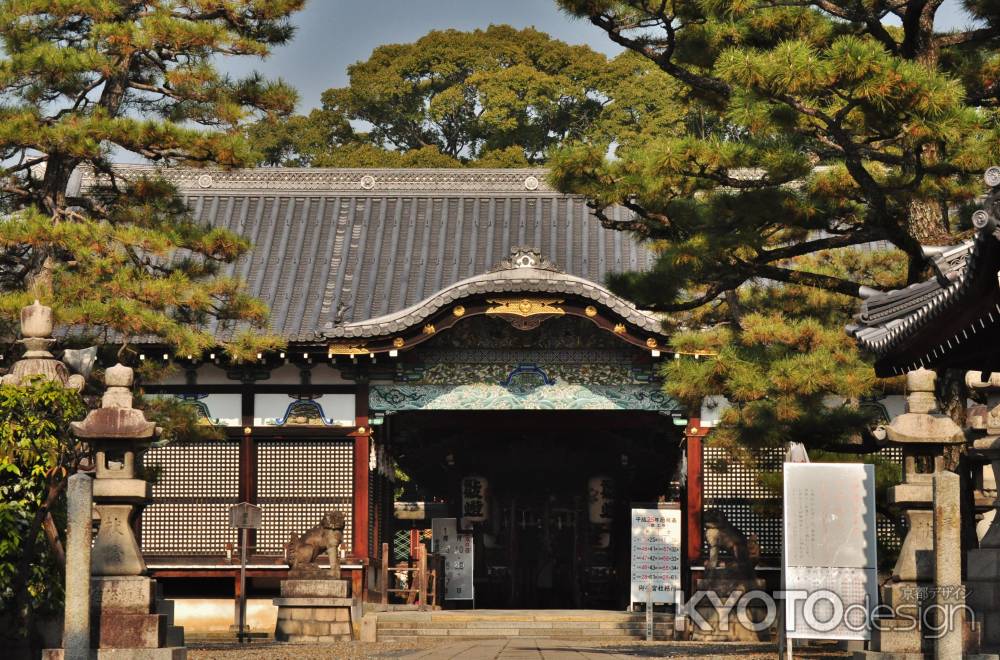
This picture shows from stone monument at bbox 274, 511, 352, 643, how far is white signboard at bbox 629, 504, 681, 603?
15.9 feet

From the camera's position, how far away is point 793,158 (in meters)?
15.4

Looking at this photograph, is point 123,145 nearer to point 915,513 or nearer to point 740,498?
point 915,513

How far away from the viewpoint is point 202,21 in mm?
18844

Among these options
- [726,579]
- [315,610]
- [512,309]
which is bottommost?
[315,610]

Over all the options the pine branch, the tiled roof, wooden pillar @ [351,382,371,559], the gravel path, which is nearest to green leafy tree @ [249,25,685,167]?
the tiled roof

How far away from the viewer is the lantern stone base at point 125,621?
13.9 metres

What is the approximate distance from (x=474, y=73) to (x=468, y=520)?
21.4m

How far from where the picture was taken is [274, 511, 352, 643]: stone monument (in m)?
22.8

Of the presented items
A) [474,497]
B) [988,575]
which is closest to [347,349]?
[474,497]

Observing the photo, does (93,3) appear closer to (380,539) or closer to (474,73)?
(380,539)

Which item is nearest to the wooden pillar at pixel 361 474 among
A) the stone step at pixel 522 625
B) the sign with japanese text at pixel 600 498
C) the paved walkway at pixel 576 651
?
the stone step at pixel 522 625

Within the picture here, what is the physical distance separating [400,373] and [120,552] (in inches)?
459

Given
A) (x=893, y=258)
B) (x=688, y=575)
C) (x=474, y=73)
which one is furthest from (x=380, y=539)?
(x=474, y=73)

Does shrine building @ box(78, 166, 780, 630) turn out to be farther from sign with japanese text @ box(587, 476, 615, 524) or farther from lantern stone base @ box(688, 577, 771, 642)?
lantern stone base @ box(688, 577, 771, 642)
